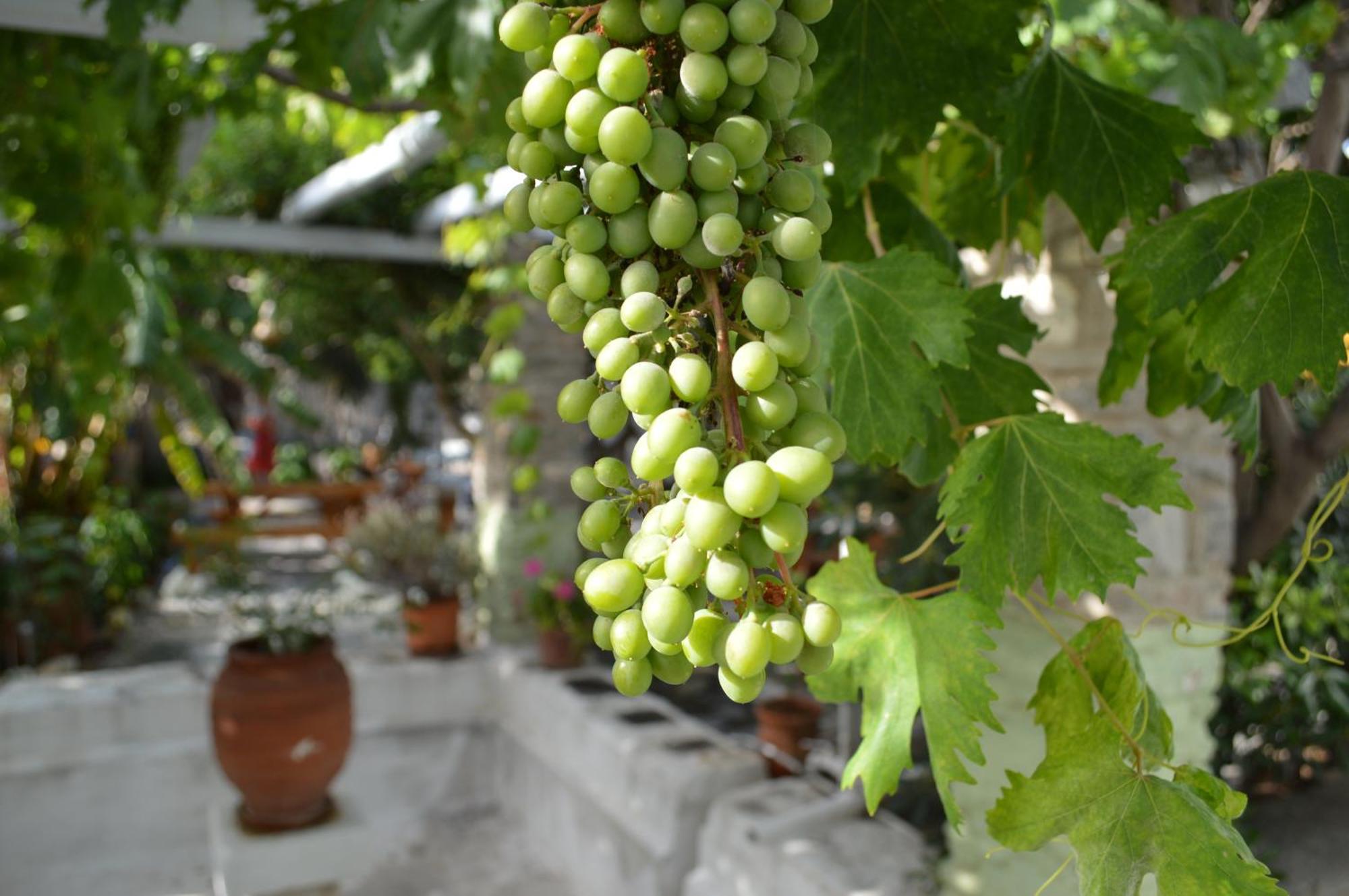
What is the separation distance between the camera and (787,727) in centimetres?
326

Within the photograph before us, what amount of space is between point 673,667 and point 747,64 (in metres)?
0.32

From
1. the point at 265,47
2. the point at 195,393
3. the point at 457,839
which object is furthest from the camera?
the point at 195,393

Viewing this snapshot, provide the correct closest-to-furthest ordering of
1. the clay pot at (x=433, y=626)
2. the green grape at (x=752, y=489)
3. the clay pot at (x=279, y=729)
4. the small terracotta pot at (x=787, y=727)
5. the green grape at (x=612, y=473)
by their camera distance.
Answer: the green grape at (x=752, y=489) → the green grape at (x=612, y=473) → the small terracotta pot at (x=787, y=727) → the clay pot at (x=279, y=729) → the clay pot at (x=433, y=626)

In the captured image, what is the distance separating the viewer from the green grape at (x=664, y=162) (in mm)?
527

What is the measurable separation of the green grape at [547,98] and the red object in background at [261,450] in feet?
37.0

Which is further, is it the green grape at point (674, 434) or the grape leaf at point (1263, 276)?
the grape leaf at point (1263, 276)

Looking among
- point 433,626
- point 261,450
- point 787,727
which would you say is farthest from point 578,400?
point 261,450

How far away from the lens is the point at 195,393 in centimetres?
738

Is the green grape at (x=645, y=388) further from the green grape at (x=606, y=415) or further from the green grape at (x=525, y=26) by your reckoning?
the green grape at (x=525, y=26)

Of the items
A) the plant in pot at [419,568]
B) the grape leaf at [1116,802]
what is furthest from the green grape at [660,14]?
the plant in pot at [419,568]

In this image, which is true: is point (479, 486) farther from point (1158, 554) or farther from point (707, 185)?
point (707, 185)

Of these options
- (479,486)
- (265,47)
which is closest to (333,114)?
(479,486)

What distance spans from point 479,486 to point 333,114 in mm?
2038

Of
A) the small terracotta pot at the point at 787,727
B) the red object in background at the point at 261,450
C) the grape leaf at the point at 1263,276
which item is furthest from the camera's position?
the red object in background at the point at 261,450
